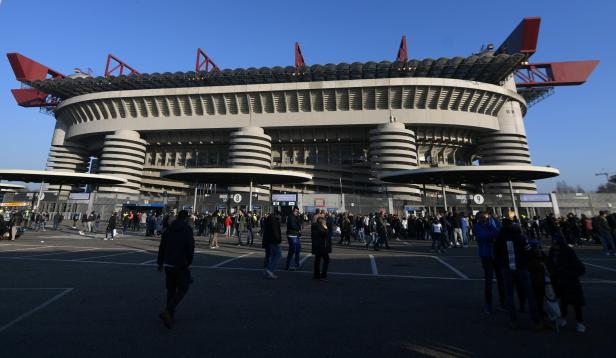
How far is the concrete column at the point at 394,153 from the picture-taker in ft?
148

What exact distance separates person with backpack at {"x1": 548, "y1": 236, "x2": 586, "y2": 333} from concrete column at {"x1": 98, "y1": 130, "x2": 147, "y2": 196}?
57.1 m

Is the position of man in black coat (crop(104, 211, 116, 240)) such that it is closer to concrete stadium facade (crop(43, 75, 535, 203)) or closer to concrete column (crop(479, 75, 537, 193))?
concrete stadium facade (crop(43, 75, 535, 203))

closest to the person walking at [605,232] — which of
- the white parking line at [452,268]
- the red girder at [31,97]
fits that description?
the white parking line at [452,268]

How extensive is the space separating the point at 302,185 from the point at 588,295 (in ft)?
158

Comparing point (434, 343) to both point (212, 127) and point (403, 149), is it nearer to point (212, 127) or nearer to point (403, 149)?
point (403, 149)

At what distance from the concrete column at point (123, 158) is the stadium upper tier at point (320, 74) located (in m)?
8.78

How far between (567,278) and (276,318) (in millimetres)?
4138

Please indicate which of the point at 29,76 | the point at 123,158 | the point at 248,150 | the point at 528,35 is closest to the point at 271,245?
the point at 248,150

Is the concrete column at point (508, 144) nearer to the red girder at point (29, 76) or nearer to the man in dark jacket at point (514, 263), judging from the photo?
the man in dark jacket at point (514, 263)

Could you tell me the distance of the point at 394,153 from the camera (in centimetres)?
4544

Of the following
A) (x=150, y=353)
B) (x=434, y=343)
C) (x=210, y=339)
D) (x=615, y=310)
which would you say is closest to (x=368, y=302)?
(x=434, y=343)

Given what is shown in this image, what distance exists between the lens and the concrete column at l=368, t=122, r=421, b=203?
148ft

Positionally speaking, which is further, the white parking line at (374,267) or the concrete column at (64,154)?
the concrete column at (64,154)

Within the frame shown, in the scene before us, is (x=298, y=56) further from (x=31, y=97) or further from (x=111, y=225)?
(x=31, y=97)
